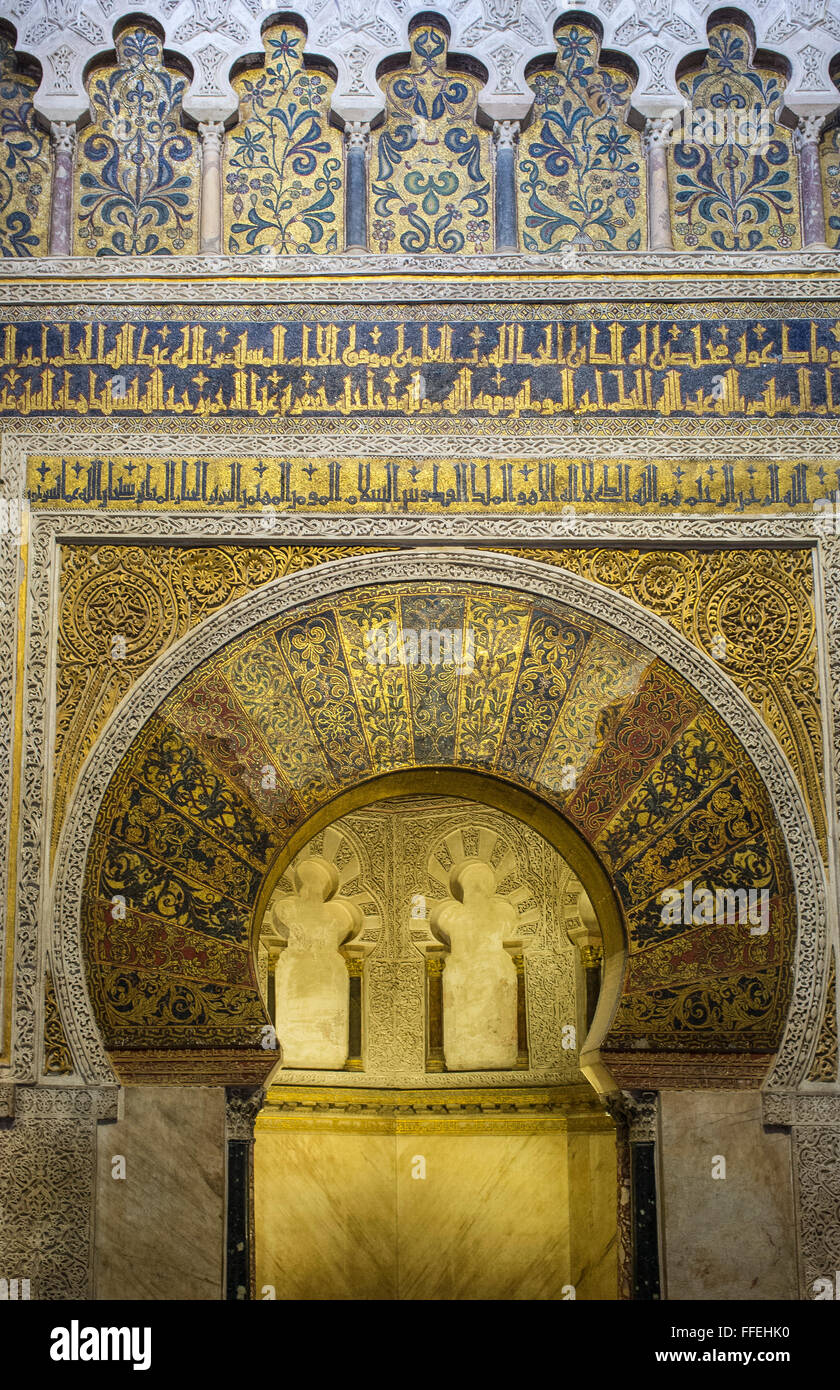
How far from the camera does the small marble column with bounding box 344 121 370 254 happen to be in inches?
260

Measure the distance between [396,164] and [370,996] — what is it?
459 centimetres

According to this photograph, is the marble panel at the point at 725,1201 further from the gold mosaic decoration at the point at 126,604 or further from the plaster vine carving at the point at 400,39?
the plaster vine carving at the point at 400,39

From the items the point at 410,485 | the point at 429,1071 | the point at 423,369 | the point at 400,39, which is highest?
the point at 400,39

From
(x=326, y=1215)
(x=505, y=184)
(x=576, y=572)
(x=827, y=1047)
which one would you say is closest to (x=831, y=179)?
(x=505, y=184)

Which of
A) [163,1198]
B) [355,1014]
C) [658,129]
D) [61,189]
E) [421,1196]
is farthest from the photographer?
[355,1014]

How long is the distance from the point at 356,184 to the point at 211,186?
22.4 inches

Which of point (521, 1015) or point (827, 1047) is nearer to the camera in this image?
point (827, 1047)

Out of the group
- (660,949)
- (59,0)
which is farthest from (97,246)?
(660,949)

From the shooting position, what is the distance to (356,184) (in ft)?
21.8

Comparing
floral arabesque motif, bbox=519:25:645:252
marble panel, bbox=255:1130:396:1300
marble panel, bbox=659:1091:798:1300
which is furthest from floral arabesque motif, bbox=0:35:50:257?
marble panel, bbox=255:1130:396:1300

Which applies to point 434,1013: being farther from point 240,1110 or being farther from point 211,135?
point 211,135

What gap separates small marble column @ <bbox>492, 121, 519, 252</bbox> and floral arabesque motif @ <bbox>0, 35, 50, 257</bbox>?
1774mm

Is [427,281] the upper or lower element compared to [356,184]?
lower

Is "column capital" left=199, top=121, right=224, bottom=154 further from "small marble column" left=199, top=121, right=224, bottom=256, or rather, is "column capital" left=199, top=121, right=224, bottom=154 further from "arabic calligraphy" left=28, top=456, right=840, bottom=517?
"arabic calligraphy" left=28, top=456, right=840, bottom=517
